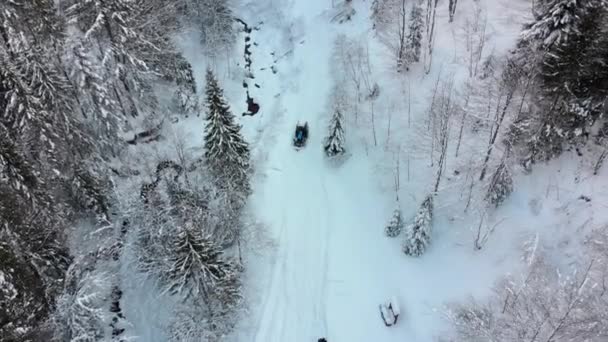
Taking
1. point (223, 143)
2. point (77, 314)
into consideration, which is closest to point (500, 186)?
point (223, 143)

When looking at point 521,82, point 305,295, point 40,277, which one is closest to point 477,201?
point 521,82

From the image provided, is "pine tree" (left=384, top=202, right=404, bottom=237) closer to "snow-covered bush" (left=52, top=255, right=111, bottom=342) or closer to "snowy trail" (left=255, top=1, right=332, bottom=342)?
"snowy trail" (left=255, top=1, right=332, bottom=342)

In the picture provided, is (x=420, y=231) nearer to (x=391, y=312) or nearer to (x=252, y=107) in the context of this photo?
(x=391, y=312)

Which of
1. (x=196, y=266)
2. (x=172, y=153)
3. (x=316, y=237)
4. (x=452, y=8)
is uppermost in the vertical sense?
(x=452, y=8)

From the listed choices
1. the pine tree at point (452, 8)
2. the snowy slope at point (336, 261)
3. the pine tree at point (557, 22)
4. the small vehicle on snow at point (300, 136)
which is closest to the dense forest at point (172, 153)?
the pine tree at point (557, 22)

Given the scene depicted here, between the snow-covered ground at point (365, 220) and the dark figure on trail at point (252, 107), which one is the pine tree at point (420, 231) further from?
the dark figure on trail at point (252, 107)

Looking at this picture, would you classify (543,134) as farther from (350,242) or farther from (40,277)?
(40,277)

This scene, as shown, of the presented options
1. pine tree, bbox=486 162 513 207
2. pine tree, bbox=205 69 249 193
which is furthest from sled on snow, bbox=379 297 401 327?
pine tree, bbox=205 69 249 193
